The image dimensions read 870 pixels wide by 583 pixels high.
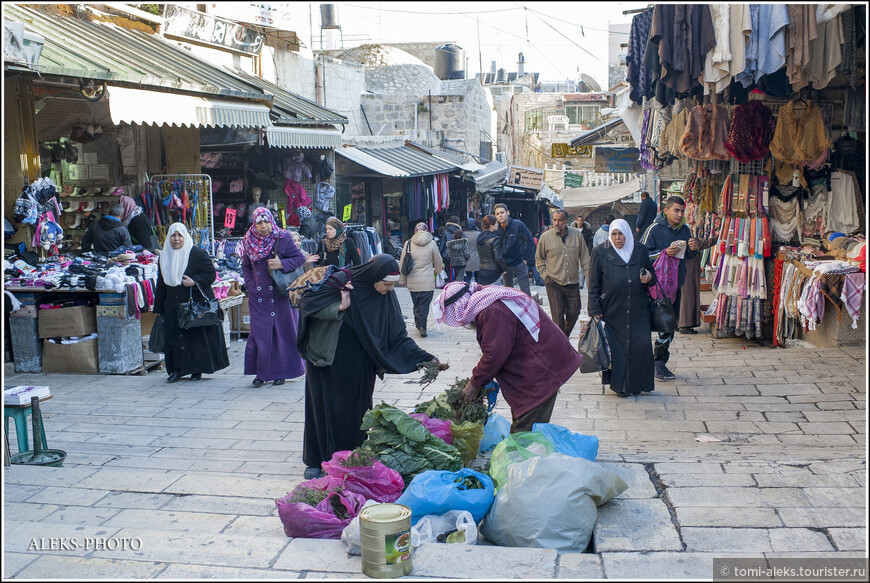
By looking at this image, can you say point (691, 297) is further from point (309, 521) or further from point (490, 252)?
point (309, 521)

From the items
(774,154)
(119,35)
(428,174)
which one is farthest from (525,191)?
(774,154)

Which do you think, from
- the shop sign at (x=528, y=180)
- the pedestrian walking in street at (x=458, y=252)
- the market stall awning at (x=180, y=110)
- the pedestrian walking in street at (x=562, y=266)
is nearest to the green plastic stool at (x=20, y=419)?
the market stall awning at (x=180, y=110)

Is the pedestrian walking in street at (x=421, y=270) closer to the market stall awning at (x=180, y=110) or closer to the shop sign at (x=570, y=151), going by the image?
the market stall awning at (x=180, y=110)

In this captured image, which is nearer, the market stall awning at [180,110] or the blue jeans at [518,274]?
the market stall awning at [180,110]

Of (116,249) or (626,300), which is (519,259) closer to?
(626,300)

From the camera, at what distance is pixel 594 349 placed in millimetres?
6906

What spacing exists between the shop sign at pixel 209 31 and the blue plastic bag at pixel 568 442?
11476 mm

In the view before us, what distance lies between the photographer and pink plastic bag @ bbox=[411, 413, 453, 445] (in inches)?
191

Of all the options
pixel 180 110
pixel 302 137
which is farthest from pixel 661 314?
pixel 302 137

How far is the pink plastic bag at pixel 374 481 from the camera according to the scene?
13.9ft

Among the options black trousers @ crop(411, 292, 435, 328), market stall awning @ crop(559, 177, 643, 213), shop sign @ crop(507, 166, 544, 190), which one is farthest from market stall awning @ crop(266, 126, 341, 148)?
market stall awning @ crop(559, 177, 643, 213)

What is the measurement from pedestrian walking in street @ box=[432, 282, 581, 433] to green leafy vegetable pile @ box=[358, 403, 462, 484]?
1.35 ft

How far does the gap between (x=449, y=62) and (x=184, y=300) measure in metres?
25.2

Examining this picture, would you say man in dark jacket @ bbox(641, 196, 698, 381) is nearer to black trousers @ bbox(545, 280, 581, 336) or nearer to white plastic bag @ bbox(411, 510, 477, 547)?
black trousers @ bbox(545, 280, 581, 336)
